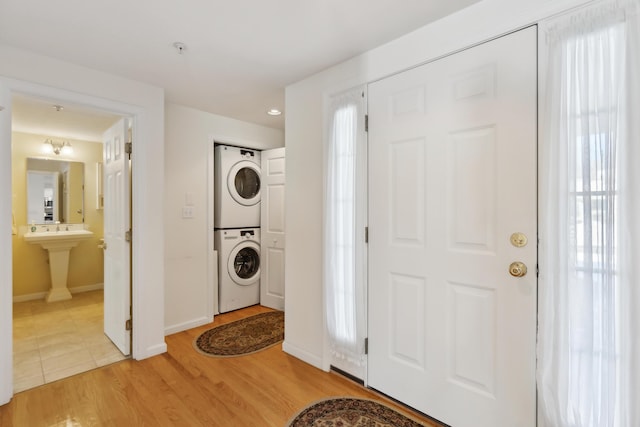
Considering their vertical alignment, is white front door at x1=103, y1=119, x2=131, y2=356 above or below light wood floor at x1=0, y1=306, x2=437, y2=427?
above

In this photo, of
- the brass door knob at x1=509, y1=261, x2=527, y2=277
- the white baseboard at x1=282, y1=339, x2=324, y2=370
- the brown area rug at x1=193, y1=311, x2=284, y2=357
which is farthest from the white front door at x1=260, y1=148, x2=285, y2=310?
the brass door knob at x1=509, y1=261, x2=527, y2=277

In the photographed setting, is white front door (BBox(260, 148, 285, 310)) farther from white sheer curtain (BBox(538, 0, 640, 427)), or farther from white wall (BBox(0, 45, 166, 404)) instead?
white sheer curtain (BBox(538, 0, 640, 427))

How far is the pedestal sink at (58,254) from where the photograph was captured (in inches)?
165

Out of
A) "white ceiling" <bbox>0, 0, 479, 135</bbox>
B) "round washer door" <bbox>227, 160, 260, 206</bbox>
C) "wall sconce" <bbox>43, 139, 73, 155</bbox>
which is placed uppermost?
"white ceiling" <bbox>0, 0, 479, 135</bbox>

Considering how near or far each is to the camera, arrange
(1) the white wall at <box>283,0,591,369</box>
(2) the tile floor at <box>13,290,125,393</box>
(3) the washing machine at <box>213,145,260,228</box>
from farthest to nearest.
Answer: (3) the washing machine at <box>213,145,260,228</box> → (2) the tile floor at <box>13,290,125,393</box> → (1) the white wall at <box>283,0,591,369</box>

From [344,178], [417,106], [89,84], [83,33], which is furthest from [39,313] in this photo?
[417,106]

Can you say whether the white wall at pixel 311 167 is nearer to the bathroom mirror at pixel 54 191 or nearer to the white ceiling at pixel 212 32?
the white ceiling at pixel 212 32

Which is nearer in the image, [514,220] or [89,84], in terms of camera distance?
[514,220]

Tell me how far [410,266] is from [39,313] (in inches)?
174

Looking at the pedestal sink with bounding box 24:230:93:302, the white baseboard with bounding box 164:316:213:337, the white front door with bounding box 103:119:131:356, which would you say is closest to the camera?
the white front door with bounding box 103:119:131:356

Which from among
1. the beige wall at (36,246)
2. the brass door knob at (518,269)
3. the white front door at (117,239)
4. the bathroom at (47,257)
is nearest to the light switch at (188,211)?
the white front door at (117,239)

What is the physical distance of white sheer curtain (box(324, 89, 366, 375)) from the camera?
2.19 m

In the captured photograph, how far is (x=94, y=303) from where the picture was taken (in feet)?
13.8

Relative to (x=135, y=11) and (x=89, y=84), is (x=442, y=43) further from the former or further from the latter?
(x=89, y=84)
